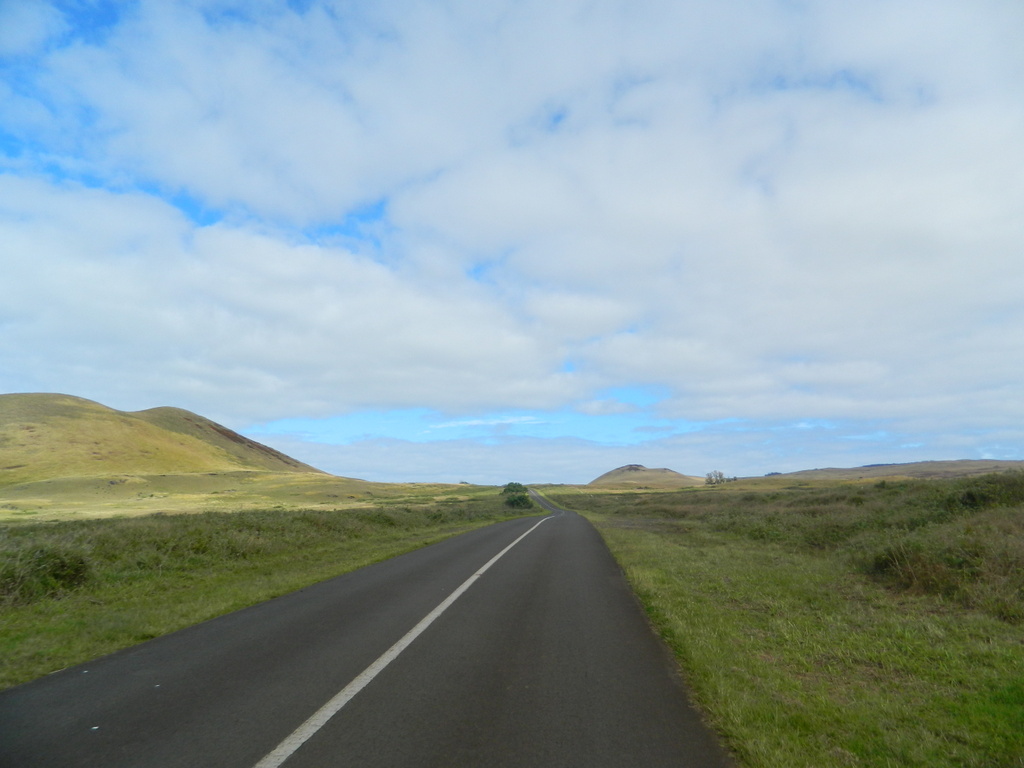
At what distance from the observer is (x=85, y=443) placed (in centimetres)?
11556

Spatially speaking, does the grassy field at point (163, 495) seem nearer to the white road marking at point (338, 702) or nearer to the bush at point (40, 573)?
the bush at point (40, 573)

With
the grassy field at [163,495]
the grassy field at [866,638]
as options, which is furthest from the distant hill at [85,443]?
the grassy field at [866,638]

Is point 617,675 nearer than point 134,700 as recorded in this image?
No

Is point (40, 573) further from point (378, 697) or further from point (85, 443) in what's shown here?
point (85, 443)

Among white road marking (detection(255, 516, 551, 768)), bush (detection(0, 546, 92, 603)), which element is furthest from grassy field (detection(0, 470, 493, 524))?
white road marking (detection(255, 516, 551, 768))

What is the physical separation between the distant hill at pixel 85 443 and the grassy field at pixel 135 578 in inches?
3703

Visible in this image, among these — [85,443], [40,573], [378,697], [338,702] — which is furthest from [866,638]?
[85,443]

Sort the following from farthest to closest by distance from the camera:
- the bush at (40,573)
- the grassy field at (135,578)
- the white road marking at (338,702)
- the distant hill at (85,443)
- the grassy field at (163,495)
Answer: the distant hill at (85,443) → the grassy field at (163,495) → the bush at (40,573) → the grassy field at (135,578) → the white road marking at (338,702)

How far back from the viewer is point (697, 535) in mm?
24984

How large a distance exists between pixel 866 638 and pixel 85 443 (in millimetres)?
144769

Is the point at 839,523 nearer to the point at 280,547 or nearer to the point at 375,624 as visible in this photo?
the point at 375,624

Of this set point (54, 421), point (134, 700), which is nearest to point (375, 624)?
point (134, 700)

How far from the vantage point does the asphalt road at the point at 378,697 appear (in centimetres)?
455

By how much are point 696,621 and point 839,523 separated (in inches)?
563
